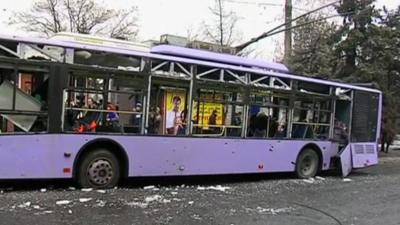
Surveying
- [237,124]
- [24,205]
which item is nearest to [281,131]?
[237,124]

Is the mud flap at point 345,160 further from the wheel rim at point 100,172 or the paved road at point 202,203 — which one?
the wheel rim at point 100,172

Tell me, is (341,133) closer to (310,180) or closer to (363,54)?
(310,180)

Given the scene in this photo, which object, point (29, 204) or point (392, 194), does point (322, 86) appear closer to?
point (392, 194)

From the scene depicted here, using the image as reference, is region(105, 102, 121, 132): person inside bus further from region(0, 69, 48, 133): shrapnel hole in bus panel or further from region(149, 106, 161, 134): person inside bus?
region(0, 69, 48, 133): shrapnel hole in bus panel

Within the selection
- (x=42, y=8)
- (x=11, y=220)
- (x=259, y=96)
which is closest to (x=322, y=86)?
(x=259, y=96)

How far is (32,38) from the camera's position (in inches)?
415

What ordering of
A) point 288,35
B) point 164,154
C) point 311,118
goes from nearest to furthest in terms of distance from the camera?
point 164,154
point 311,118
point 288,35

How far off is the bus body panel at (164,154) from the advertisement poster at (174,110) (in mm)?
245

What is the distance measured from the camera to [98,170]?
11398mm

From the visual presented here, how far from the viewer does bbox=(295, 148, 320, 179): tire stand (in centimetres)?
1551

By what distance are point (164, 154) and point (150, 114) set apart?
0.92 m

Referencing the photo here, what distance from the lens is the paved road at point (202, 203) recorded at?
8.81 meters

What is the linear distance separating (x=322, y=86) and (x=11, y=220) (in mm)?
10163

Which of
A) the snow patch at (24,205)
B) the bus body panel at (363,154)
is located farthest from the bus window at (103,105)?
the bus body panel at (363,154)
